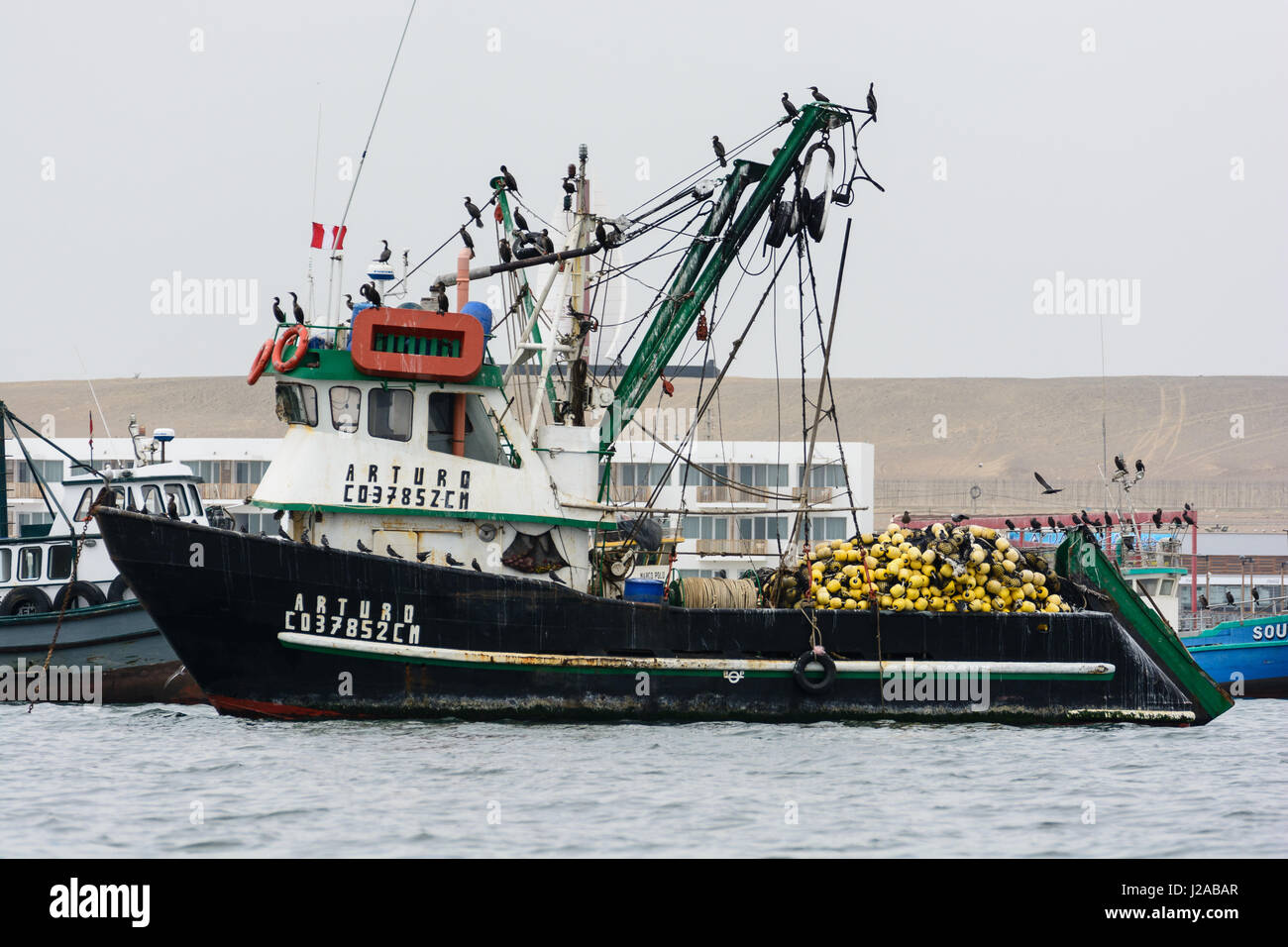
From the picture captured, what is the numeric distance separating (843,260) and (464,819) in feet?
33.9

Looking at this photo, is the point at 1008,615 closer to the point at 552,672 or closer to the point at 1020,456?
the point at 552,672

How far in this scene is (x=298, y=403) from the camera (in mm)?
21500

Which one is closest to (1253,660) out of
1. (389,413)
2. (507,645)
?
(507,645)

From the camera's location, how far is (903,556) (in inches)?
873

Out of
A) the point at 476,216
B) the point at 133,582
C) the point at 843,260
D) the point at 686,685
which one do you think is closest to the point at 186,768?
the point at 133,582

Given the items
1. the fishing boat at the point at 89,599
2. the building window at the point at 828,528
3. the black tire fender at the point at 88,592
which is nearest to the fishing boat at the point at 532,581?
the fishing boat at the point at 89,599

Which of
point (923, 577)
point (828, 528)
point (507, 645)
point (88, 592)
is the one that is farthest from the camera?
point (828, 528)

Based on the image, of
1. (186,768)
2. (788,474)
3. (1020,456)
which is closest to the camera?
(186,768)

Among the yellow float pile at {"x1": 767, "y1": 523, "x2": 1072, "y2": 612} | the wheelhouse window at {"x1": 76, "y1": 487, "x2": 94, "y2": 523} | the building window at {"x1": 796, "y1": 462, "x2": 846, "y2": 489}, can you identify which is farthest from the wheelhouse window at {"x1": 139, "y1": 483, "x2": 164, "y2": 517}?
the building window at {"x1": 796, "y1": 462, "x2": 846, "y2": 489}

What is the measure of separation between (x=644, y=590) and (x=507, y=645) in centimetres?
211

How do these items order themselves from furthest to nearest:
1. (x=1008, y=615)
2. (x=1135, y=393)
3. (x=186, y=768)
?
(x=1135, y=393)
(x=1008, y=615)
(x=186, y=768)

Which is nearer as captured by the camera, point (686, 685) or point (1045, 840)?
point (1045, 840)

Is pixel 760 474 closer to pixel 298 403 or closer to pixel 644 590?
pixel 644 590

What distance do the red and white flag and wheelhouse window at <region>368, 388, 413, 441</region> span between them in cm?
218
